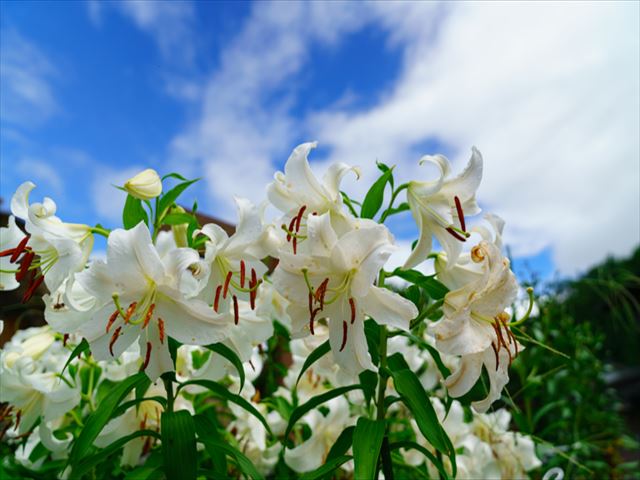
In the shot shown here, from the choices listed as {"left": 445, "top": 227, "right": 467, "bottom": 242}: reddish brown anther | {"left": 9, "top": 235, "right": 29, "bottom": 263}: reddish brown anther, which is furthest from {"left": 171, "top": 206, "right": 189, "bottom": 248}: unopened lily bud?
{"left": 445, "top": 227, "right": 467, "bottom": 242}: reddish brown anther

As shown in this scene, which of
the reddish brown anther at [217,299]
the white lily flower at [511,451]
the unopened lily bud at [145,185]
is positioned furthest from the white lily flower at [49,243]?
the white lily flower at [511,451]

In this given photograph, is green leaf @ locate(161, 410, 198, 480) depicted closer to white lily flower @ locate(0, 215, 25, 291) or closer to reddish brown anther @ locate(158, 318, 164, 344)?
reddish brown anther @ locate(158, 318, 164, 344)

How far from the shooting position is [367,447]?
2.92 feet

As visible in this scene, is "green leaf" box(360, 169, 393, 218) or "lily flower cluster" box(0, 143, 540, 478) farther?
"green leaf" box(360, 169, 393, 218)

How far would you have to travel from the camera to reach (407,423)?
4.85 feet

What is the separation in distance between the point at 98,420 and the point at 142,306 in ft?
0.74

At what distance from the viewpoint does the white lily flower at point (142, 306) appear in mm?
802

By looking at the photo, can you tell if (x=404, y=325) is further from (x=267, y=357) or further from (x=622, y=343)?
(x=622, y=343)

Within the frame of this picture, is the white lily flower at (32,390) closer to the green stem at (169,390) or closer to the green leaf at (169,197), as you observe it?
the green stem at (169,390)

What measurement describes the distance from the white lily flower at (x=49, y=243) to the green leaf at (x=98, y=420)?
0.64 ft

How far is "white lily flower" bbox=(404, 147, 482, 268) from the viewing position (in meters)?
0.93

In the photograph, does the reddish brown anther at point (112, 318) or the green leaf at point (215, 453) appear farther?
the green leaf at point (215, 453)

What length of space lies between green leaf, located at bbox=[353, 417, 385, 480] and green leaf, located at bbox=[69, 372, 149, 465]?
363mm

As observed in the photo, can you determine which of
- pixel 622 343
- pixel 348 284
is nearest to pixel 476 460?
pixel 348 284
